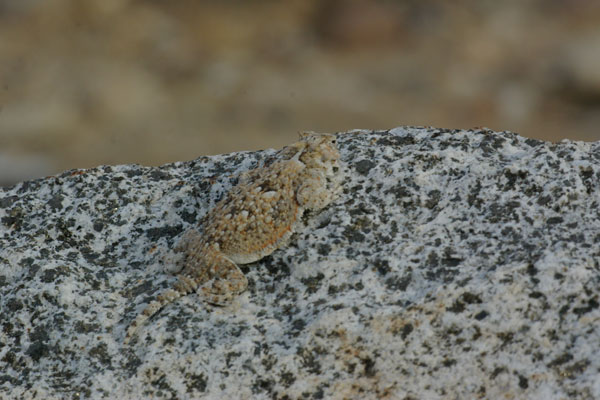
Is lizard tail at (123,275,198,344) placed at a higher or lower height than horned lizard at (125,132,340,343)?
lower

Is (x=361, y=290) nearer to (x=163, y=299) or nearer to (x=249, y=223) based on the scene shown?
(x=249, y=223)

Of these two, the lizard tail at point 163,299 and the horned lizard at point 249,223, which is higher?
the horned lizard at point 249,223

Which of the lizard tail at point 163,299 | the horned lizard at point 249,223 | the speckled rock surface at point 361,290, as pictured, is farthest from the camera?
the horned lizard at point 249,223

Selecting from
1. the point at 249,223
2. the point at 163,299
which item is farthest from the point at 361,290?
the point at 163,299

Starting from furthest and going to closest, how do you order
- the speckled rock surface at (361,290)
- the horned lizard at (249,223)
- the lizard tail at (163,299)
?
1. the horned lizard at (249,223)
2. the lizard tail at (163,299)
3. the speckled rock surface at (361,290)

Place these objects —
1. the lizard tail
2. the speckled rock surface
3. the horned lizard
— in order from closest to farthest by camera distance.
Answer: the speckled rock surface, the lizard tail, the horned lizard

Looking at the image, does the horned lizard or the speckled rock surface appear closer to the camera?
the speckled rock surface

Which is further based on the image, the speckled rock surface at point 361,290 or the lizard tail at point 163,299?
the lizard tail at point 163,299
